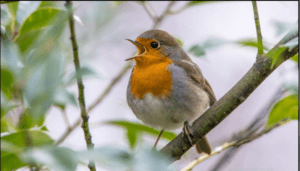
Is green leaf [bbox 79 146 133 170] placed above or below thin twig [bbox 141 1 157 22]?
below

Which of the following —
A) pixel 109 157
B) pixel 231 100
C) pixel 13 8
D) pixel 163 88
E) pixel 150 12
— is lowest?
pixel 109 157

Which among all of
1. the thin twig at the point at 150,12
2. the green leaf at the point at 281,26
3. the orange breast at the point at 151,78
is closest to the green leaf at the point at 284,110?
the green leaf at the point at 281,26

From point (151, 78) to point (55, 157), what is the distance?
1.74 m

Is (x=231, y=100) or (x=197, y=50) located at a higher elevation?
(x=197, y=50)

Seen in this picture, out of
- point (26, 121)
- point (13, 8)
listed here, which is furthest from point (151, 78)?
point (26, 121)

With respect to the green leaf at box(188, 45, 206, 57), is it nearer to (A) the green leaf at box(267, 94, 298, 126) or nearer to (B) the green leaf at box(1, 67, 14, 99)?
(A) the green leaf at box(267, 94, 298, 126)

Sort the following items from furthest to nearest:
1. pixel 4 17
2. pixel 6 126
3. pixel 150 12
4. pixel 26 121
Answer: pixel 150 12, pixel 4 17, pixel 6 126, pixel 26 121

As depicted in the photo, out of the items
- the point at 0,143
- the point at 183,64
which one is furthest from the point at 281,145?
the point at 0,143

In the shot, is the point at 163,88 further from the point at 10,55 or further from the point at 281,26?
the point at 10,55

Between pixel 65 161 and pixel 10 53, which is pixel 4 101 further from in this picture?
pixel 65 161

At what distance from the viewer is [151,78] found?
241 centimetres

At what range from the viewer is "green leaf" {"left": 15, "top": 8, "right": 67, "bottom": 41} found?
138 centimetres

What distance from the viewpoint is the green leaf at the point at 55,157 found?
0.66m

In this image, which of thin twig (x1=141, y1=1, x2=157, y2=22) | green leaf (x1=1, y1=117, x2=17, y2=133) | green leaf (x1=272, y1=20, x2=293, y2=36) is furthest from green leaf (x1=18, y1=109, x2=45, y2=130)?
thin twig (x1=141, y1=1, x2=157, y2=22)
